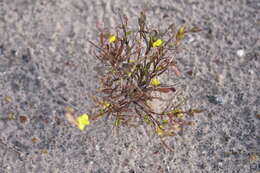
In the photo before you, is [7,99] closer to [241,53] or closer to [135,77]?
[135,77]

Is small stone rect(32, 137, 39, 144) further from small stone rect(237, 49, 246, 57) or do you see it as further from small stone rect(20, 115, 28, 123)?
small stone rect(237, 49, 246, 57)

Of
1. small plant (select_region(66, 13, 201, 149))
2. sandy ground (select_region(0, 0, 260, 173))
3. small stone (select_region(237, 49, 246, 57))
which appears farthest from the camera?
small stone (select_region(237, 49, 246, 57))

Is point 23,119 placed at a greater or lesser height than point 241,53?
lesser

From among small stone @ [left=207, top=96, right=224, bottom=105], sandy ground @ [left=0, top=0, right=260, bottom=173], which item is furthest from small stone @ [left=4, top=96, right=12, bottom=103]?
small stone @ [left=207, top=96, right=224, bottom=105]

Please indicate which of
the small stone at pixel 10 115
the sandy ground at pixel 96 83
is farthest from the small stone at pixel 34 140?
the small stone at pixel 10 115

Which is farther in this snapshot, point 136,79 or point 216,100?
point 216,100

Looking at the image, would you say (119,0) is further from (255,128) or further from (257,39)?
(255,128)

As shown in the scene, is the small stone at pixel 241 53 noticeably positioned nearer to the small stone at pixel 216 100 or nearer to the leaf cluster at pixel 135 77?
the small stone at pixel 216 100

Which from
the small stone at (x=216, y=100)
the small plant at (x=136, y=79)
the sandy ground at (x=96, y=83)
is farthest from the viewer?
the small stone at (x=216, y=100)

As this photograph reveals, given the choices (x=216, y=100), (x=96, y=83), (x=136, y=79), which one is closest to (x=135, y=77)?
(x=136, y=79)
